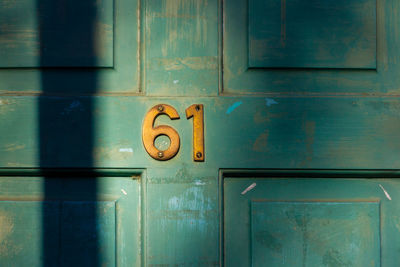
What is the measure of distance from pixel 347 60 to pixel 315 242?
1.58 feet

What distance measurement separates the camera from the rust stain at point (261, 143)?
832 millimetres

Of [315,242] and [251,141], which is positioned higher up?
[251,141]

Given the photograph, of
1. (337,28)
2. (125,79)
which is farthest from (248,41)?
(125,79)

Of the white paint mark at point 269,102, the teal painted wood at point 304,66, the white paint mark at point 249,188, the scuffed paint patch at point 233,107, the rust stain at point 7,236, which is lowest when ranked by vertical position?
the rust stain at point 7,236

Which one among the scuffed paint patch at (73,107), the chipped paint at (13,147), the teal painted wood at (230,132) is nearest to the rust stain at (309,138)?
the teal painted wood at (230,132)

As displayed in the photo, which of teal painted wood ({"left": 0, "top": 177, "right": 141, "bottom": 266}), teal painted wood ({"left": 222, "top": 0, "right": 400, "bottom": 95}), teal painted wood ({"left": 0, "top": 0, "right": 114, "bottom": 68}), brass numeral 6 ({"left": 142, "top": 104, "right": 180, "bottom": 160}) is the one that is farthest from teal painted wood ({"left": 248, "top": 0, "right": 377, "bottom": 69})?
teal painted wood ({"left": 0, "top": 177, "right": 141, "bottom": 266})

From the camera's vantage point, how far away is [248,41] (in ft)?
2.81

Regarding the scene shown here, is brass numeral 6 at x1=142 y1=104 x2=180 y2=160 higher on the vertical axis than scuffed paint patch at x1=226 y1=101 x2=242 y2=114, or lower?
lower

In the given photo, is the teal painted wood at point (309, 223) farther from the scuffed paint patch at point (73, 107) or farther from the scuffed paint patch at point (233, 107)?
the scuffed paint patch at point (73, 107)

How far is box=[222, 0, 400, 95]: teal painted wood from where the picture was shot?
850 millimetres

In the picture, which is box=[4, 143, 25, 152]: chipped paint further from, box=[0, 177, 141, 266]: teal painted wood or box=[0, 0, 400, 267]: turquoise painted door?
box=[0, 177, 141, 266]: teal painted wood

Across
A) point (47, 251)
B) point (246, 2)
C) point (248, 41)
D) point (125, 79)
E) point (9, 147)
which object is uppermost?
point (246, 2)

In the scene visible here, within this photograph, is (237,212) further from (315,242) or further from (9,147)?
(9,147)

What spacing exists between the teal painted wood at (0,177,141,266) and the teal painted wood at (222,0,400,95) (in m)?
0.44
